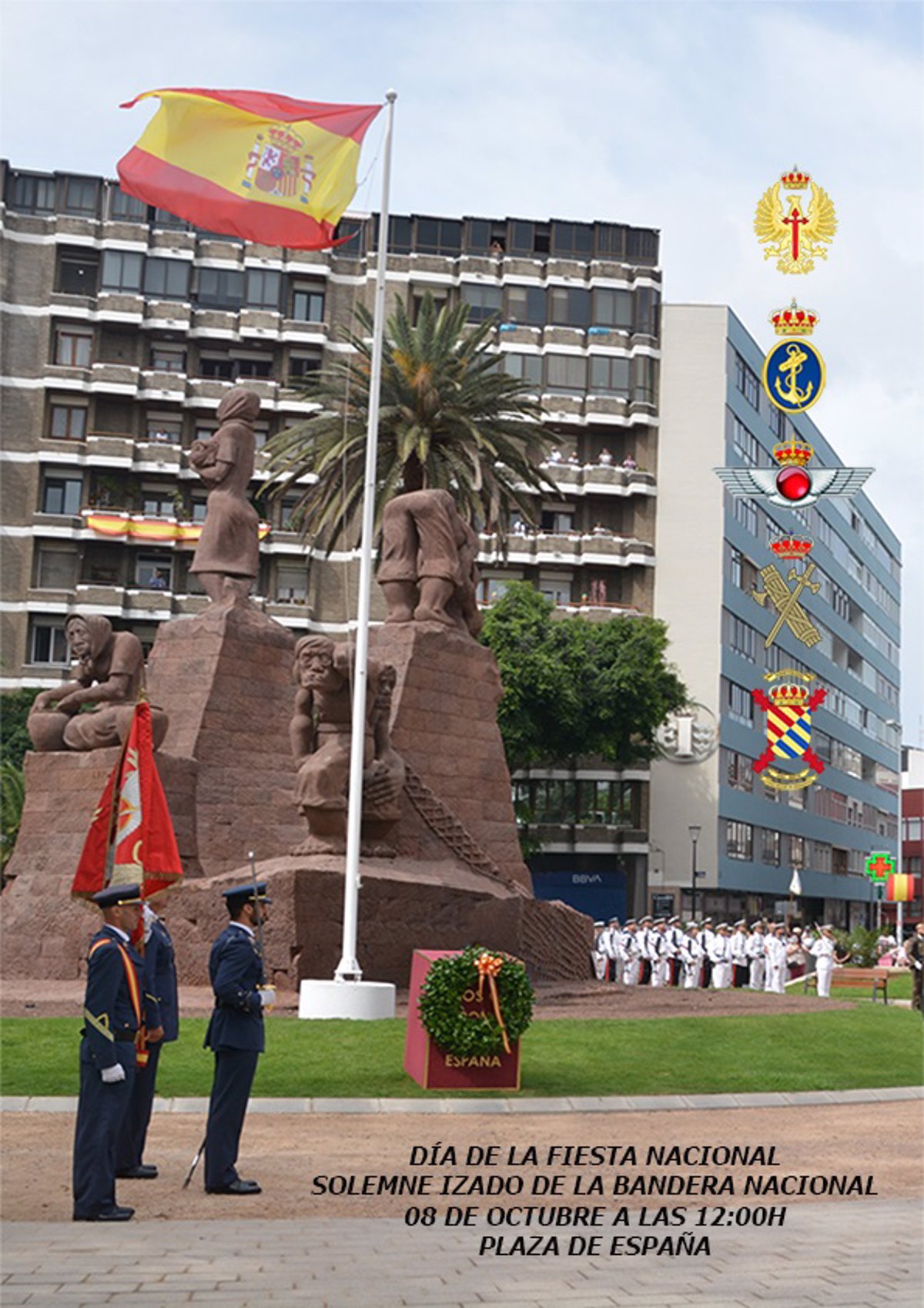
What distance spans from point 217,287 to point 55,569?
502 inches

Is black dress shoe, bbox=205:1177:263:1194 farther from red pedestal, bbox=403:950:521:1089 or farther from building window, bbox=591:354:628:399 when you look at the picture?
building window, bbox=591:354:628:399

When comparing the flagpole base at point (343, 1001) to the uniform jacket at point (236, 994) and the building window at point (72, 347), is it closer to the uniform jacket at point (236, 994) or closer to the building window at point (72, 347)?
the uniform jacket at point (236, 994)

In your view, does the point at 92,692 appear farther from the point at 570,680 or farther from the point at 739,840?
the point at 739,840

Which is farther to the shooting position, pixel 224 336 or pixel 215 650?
pixel 224 336

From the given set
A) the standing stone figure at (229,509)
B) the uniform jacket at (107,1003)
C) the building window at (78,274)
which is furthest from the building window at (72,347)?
the uniform jacket at (107,1003)

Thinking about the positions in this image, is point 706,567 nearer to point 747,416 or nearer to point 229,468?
point 747,416

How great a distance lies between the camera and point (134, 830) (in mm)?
11930

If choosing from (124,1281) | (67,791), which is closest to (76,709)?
(67,791)

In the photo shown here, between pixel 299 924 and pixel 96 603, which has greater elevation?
pixel 96 603

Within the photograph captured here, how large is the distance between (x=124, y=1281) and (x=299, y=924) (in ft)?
41.3

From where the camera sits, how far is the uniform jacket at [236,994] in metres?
10.1

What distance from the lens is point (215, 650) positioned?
2488 cm

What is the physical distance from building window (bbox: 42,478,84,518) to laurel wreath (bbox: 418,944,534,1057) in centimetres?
5137

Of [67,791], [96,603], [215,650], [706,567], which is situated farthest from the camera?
[706,567]
